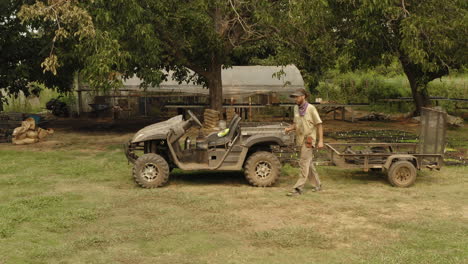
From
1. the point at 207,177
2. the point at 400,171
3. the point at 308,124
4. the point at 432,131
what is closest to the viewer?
the point at 308,124

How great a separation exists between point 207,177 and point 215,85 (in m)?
8.41

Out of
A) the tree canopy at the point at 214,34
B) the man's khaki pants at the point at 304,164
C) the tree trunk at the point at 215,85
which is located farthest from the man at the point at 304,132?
the tree trunk at the point at 215,85

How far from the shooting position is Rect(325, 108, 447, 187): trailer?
9.52m

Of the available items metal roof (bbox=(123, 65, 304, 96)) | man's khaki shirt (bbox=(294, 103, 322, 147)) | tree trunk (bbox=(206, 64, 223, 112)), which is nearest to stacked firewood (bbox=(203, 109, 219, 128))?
tree trunk (bbox=(206, 64, 223, 112))

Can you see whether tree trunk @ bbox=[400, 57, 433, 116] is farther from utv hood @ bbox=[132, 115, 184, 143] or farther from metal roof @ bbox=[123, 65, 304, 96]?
utv hood @ bbox=[132, 115, 184, 143]

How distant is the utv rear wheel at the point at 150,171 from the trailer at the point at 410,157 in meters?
3.23

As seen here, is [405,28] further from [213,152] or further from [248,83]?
[248,83]

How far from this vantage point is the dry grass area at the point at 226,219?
20.0 ft

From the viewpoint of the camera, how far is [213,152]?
9578mm

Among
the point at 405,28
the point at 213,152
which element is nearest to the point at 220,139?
the point at 213,152

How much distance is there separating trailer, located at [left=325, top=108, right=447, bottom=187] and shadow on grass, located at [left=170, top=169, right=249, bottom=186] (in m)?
1.90

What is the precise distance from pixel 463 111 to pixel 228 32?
14034mm

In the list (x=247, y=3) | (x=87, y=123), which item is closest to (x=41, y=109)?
(x=87, y=123)

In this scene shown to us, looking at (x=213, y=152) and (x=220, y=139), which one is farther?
(x=220, y=139)
